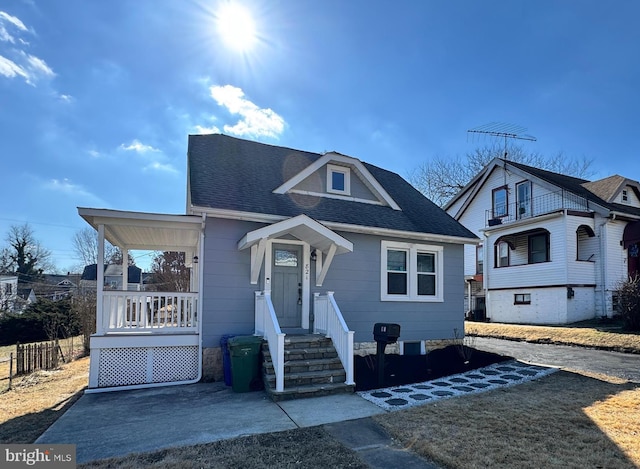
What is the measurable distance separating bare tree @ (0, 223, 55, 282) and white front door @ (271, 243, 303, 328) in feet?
156

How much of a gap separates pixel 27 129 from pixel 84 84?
18.5ft

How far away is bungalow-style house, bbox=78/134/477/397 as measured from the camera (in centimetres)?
729

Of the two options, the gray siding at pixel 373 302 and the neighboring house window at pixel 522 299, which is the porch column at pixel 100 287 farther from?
the neighboring house window at pixel 522 299

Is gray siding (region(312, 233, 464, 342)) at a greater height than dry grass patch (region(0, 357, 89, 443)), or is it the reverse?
gray siding (region(312, 233, 464, 342))

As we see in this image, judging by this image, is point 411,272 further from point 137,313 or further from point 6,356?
point 6,356

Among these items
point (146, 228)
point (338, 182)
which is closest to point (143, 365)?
point (146, 228)

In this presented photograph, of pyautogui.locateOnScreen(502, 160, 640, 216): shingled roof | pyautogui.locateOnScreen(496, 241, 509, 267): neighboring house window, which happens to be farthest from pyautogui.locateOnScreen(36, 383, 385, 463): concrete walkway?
pyautogui.locateOnScreen(496, 241, 509, 267): neighboring house window

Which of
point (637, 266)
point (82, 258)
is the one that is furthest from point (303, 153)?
point (82, 258)

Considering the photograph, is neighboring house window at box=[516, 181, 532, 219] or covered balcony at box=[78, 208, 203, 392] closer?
covered balcony at box=[78, 208, 203, 392]

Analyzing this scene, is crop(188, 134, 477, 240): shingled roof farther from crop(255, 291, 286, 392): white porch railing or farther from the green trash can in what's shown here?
the green trash can

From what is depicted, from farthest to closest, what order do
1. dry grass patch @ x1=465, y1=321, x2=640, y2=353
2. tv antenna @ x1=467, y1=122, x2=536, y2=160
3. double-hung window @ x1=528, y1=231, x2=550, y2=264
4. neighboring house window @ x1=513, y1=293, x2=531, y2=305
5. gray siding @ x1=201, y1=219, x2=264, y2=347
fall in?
tv antenna @ x1=467, y1=122, x2=536, y2=160, neighboring house window @ x1=513, y1=293, x2=531, y2=305, double-hung window @ x1=528, y1=231, x2=550, y2=264, dry grass patch @ x1=465, y1=321, x2=640, y2=353, gray siding @ x1=201, y1=219, x2=264, y2=347

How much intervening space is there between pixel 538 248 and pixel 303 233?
14.9 metres

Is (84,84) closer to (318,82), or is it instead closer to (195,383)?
(318,82)

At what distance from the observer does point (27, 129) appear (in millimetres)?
13688
